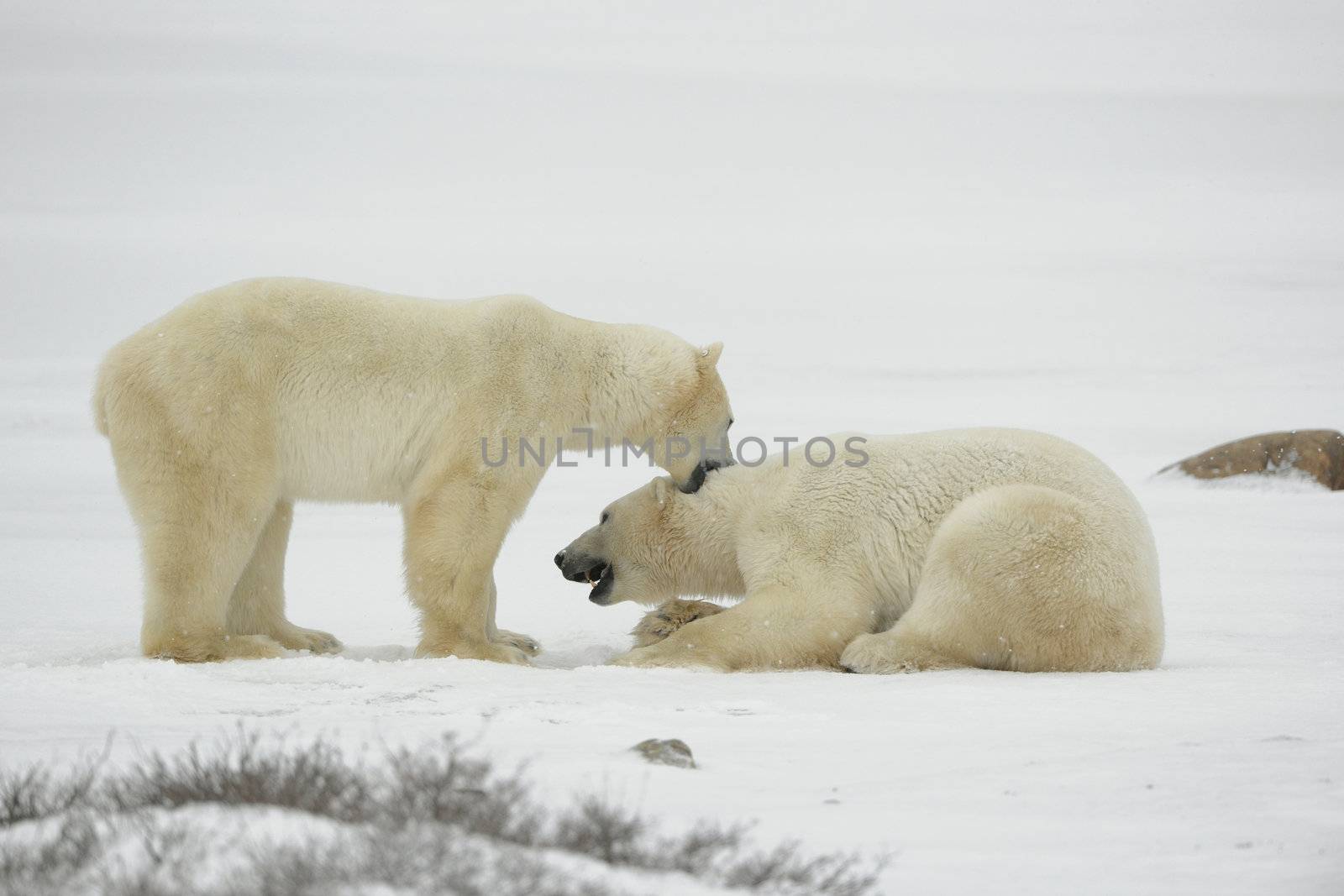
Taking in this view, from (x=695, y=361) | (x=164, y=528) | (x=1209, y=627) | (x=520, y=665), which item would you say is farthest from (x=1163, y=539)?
(x=164, y=528)

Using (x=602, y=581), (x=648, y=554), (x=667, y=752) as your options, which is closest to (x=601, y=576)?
(x=602, y=581)

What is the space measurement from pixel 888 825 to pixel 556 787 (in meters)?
0.69

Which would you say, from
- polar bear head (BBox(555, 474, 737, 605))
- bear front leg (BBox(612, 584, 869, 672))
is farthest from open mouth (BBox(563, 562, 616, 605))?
bear front leg (BBox(612, 584, 869, 672))

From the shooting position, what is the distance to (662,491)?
19.1ft

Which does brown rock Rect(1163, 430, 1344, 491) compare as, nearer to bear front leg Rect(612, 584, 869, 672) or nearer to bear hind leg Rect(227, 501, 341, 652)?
bear front leg Rect(612, 584, 869, 672)

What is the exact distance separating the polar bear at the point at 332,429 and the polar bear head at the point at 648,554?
0.46 m

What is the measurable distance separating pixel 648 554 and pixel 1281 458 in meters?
8.57

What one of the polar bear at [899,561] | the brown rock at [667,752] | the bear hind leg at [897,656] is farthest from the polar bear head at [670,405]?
the brown rock at [667,752]

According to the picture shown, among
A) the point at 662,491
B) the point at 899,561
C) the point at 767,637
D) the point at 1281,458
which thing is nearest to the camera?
the point at 767,637

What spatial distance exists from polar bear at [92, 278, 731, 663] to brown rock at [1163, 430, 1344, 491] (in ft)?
28.0

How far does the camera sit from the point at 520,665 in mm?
4992

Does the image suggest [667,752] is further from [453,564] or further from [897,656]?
[453,564]

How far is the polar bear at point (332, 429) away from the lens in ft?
16.2

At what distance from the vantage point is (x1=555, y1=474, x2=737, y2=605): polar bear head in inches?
228
